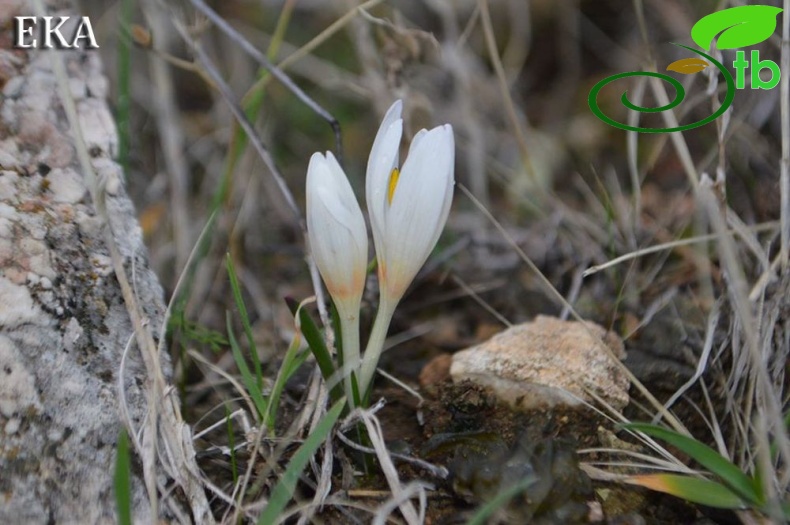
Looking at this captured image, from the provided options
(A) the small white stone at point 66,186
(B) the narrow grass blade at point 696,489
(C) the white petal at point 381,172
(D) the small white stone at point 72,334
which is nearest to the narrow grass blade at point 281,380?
(C) the white petal at point 381,172

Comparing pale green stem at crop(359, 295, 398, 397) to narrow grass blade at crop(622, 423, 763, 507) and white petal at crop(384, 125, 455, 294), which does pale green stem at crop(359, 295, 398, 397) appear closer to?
white petal at crop(384, 125, 455, 294)

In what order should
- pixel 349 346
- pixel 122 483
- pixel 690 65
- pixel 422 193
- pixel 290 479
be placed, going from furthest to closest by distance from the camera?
pixel 690 65 < pixel 349 346 < pixel 422 193 < pixel 290 479 < pixel 122 483

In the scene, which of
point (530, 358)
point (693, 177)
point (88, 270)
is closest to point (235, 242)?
point (88, 270)

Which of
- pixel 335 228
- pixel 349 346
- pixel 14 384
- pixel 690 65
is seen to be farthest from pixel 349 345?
pixel 690 65

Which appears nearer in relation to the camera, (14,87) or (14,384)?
(14,384)

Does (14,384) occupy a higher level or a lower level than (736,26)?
lower

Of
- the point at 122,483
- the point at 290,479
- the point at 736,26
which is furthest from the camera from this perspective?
the point at 736,26

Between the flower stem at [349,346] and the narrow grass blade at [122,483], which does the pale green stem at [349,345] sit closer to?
the flower stem at [349,346]

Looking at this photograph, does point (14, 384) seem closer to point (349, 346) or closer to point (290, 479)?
point (290, 479)
